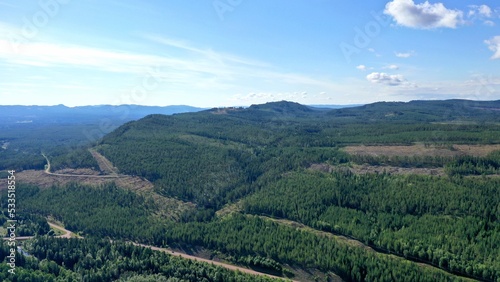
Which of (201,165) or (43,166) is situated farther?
(43,166)

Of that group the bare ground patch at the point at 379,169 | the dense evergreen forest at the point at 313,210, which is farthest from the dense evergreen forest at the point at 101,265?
the bare ground patch at the point at 379,169

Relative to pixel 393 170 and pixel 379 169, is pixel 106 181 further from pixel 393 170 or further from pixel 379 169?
pixel 393 170

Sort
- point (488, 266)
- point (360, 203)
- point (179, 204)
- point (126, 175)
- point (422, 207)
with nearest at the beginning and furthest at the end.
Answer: point (488, 266)
point (422, 207)
point (360, 203)
point (179, 204)
point (126, 175)

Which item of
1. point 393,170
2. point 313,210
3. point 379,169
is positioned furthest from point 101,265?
point 393,170

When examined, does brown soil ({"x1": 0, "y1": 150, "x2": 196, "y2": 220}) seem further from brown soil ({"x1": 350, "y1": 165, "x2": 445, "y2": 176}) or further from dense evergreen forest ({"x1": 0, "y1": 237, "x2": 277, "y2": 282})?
brown soil ({"x1": 350, "y1": 165, "x2": 445, "y2": 176})

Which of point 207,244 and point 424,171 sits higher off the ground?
point 424,171

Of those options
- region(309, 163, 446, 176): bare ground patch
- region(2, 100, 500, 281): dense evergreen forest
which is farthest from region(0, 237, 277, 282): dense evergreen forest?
region(309, 163, 446, 176): bare ground patch

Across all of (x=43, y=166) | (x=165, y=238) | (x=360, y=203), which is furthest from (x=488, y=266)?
(x=43, y=166)

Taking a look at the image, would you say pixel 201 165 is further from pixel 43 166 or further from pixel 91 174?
pixel 43 166
